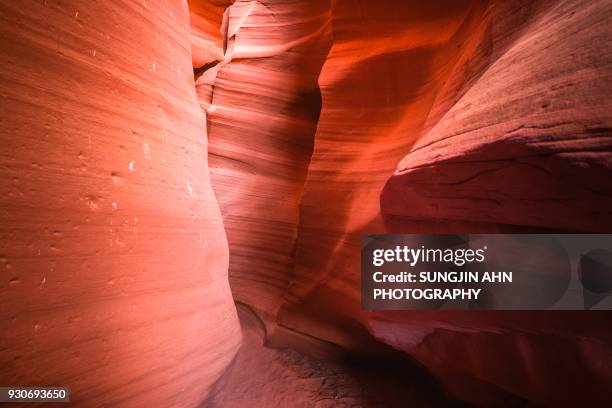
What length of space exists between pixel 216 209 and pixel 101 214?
1246 millimetres

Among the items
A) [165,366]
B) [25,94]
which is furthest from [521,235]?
[25,94]

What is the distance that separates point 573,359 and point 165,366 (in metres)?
2.52

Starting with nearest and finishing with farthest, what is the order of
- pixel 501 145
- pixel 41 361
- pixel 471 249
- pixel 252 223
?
pixel 41 361
pixel 501 145
pixel 471 249
pixel 252 223

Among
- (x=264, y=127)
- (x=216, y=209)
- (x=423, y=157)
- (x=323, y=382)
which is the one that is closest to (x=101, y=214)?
(x=216, y=209)

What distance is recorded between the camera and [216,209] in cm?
293

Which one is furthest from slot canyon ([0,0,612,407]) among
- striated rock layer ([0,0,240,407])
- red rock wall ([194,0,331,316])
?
red rock wall ([194,0,331,316])

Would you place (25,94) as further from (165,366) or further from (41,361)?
(165,366)

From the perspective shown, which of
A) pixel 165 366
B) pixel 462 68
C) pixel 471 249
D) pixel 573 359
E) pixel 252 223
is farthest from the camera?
pixel 252 223

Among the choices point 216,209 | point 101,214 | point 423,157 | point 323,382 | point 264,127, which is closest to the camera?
point 101,214

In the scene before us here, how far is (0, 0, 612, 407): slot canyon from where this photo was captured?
4.70 ft

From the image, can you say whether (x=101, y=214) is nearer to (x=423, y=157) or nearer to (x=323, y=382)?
(x=423, y=157)

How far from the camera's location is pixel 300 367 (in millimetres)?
4109

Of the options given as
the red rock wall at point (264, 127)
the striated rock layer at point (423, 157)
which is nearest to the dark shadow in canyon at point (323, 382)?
the striated rock layer at point (423, 157)

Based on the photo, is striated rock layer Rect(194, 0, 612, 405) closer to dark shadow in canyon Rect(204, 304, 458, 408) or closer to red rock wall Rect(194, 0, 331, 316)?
red rock wall Rect(194, 0, 331, 316)
